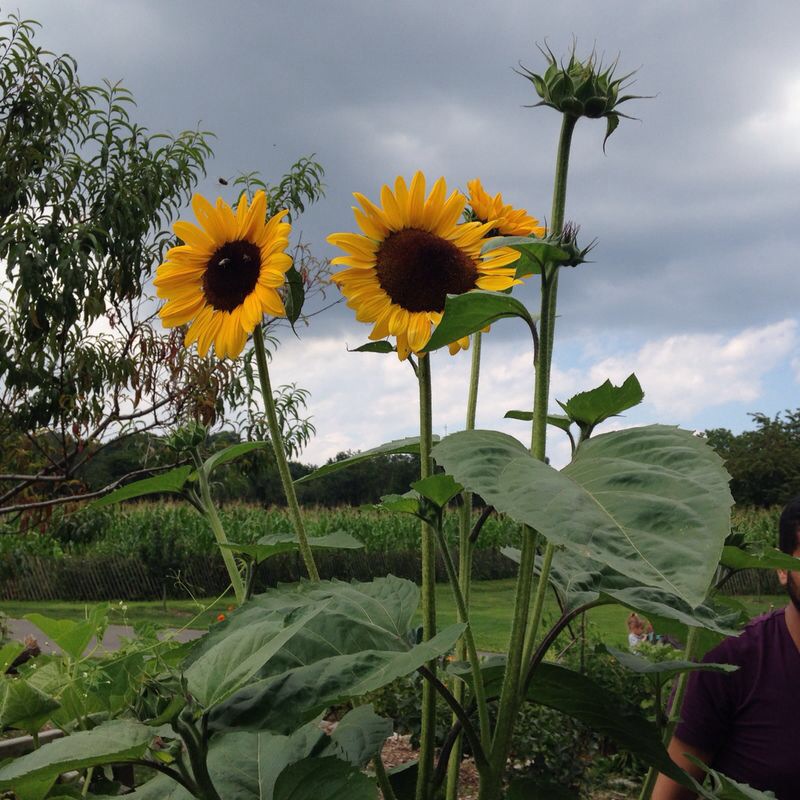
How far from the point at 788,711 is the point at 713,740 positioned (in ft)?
0.54

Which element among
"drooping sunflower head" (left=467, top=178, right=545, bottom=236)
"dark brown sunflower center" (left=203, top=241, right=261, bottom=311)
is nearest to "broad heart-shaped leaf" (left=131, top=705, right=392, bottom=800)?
"dark brown sunflower center" (left=203, top=241, right=261, bottom=311)

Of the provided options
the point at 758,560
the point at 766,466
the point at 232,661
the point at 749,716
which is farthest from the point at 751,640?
the point at 766,466

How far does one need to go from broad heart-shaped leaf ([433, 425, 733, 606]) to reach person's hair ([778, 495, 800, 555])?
1565mm

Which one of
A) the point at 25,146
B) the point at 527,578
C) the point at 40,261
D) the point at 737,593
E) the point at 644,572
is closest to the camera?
the point at 644,572

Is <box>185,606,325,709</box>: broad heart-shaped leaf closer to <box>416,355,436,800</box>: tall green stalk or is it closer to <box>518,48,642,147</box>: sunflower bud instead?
<box>416,355,436,800</box>: tall green stalk

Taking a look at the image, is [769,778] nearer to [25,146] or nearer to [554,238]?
[554,238]

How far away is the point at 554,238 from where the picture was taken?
74 cm

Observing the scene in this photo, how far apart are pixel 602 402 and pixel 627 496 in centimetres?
22

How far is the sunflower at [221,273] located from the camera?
3.32 ft

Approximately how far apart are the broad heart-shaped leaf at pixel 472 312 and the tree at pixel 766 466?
86.2 feet

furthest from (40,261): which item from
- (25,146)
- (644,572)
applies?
(644,572)

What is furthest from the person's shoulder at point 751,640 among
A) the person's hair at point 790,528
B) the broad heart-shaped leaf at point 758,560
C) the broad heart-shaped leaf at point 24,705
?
the broad heart-shaped leaf at point 24,705

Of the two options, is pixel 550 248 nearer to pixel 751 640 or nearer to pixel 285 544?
pixel 285 544

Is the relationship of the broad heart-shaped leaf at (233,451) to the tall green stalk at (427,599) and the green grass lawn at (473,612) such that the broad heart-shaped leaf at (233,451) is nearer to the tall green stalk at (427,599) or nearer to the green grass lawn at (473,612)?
the tall green stalk at (427,599)
